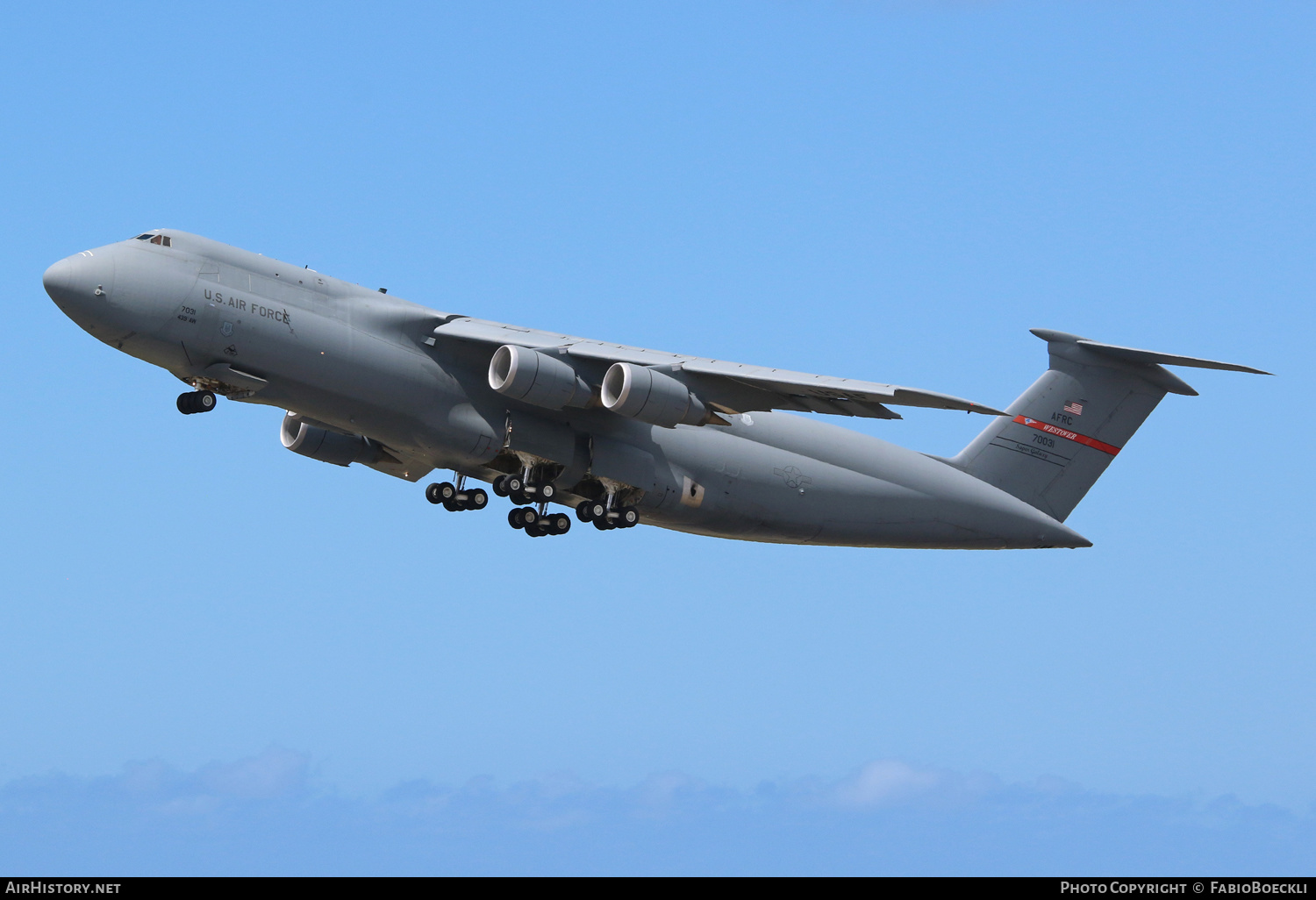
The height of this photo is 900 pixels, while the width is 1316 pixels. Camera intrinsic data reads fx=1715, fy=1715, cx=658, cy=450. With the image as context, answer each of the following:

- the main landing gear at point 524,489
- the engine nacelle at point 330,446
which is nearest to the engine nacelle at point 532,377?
the main landing gear at point 524,489

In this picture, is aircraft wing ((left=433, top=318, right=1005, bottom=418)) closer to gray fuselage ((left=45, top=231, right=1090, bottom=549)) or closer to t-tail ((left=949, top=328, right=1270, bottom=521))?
gray fuselage ((left=45, top=231, right=1090, bottom=549))

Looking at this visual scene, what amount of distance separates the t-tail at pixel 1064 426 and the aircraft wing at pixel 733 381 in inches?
184

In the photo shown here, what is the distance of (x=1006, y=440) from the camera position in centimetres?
2506

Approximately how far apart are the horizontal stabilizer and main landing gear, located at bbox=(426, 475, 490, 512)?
8.75m

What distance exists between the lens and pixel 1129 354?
24.4 m

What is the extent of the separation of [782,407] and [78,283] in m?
8.43

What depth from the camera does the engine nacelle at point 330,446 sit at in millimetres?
→ 22688

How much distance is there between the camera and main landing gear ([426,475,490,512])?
2217 cm

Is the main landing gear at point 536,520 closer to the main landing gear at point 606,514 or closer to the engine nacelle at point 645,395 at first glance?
the main landing gear at point 606,514

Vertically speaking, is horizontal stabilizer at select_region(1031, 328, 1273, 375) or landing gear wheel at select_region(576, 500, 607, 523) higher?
horizontal stabilizer at select_region(1031, 328, 1273, 375)

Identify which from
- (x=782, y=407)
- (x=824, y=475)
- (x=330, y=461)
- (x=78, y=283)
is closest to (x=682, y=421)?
(x=782, y=407)

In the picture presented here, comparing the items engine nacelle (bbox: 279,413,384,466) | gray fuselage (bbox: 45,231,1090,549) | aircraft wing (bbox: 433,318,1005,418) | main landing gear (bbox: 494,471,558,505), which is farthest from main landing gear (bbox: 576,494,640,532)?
engine nacelle (bbox: 279,413,384,466)

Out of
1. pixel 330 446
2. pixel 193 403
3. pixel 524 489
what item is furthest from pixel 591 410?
pixel 193 403

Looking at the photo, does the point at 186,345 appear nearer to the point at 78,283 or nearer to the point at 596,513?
the point at 78,283
